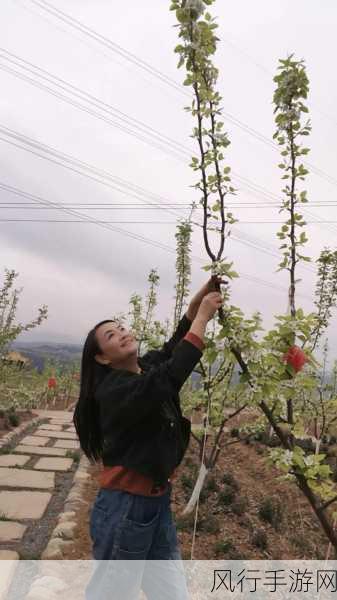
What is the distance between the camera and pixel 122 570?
5.95 feet

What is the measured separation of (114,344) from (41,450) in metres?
6.41

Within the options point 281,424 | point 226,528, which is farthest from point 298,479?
point 226,528

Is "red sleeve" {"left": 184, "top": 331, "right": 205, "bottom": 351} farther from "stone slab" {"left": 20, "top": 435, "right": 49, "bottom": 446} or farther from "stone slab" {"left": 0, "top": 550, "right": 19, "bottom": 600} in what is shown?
"stone slab" {"left": 20, "top": 435, "right": 49, "bottom": 446}

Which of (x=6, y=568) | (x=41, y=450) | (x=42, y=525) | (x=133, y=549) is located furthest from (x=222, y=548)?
(x=41, y=450)

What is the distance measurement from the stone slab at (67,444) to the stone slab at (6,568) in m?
4.56

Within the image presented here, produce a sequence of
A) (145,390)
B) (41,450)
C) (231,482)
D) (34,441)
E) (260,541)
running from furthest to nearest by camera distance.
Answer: (34,441), (41,450), (231,482), (260,541), (145,390)

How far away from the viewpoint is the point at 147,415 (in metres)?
1.87

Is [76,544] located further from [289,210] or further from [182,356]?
[289,210]

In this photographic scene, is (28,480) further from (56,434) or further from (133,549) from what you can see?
(133,549)

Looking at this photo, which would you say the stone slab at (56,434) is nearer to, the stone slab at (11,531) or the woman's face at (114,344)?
the stone slab at (11,531)

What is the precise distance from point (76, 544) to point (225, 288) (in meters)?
3.05

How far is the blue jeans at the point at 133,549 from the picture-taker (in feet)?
5.96

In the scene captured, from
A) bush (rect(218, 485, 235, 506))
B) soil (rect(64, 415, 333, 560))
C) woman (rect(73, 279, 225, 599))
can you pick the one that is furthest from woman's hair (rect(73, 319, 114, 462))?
bush (rect(218, 485, 235, 506))

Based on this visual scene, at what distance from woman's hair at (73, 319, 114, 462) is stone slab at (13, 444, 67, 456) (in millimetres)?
5719
